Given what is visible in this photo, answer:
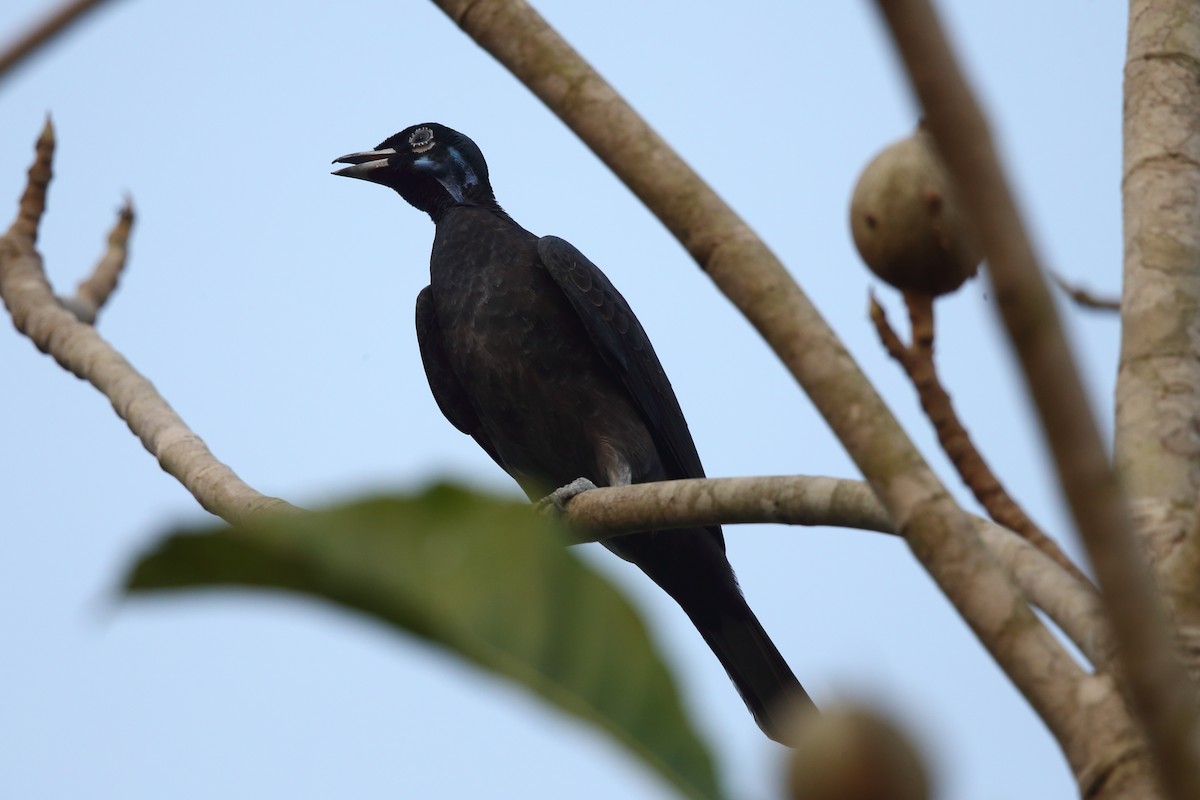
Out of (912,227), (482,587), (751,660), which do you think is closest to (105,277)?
(751,660)

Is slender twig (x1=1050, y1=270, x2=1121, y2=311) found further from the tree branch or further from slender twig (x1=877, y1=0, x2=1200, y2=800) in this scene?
slender twig (x1=877, y1=0, x2=1200, y2=800)

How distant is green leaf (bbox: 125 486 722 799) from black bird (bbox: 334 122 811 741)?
3867 mm

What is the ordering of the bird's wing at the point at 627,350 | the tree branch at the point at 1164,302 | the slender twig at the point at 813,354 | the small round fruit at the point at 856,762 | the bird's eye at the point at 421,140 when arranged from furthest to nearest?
the bird's eye at the point at 421,140 < the bird's wing at the point at 627,350 < the tree branch at the point at 1164,302 < the slender twig at the point at 813,354 < the small round fruit at the point at 856,762

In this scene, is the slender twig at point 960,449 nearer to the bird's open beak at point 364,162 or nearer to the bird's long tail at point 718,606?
the bird's long tail at point 718,606

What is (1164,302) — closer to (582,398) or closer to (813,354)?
(813,354)

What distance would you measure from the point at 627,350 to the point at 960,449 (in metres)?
3.55

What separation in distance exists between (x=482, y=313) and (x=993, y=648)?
4.04 metres

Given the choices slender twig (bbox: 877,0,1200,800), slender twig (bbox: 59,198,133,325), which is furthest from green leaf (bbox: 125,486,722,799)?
slender twig (bbox: 59,198,133,325)

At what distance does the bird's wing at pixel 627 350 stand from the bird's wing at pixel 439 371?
0.61m

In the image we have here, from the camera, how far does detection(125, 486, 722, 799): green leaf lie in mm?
930

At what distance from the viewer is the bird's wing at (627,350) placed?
17.0 ft

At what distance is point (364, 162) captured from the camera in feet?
20.9

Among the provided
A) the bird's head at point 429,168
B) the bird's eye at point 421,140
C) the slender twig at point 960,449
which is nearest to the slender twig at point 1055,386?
the slender twig at point 960,449

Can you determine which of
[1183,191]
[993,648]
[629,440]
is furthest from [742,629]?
[993,648]
